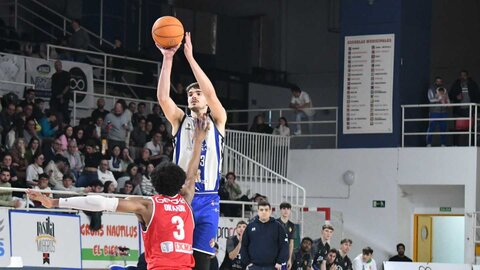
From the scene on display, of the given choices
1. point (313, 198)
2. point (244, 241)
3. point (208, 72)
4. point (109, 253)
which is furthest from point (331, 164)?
point (244, 241)

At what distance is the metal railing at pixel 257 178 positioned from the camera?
1051 inches

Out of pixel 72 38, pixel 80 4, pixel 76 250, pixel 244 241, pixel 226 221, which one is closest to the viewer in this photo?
pixel 244 241

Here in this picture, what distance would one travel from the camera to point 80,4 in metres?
31.8

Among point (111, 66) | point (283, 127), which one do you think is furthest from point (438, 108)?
point (111, 66)

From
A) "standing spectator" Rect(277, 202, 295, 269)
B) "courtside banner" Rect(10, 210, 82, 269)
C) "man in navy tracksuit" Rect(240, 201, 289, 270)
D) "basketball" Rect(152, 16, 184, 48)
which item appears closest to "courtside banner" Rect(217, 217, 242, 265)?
"standing spectator" Rect(277, 202, 295, 269)

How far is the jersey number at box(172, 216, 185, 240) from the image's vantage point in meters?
9.07

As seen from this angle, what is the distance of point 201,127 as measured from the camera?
10180 millimetres

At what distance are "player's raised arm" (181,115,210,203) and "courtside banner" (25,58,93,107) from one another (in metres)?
15.8

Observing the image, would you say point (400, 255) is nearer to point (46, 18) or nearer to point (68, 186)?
point (68, 186)

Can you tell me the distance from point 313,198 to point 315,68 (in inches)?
261

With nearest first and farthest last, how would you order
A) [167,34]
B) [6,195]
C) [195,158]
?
1. [195,158]
2. [167,34]
3. [6,195]

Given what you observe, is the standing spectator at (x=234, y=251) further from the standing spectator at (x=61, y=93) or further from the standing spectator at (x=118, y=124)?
the standing spectator at (x=61, y=93)

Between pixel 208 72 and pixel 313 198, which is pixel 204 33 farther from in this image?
pixel 313 198

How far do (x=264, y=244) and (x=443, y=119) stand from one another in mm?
10933
